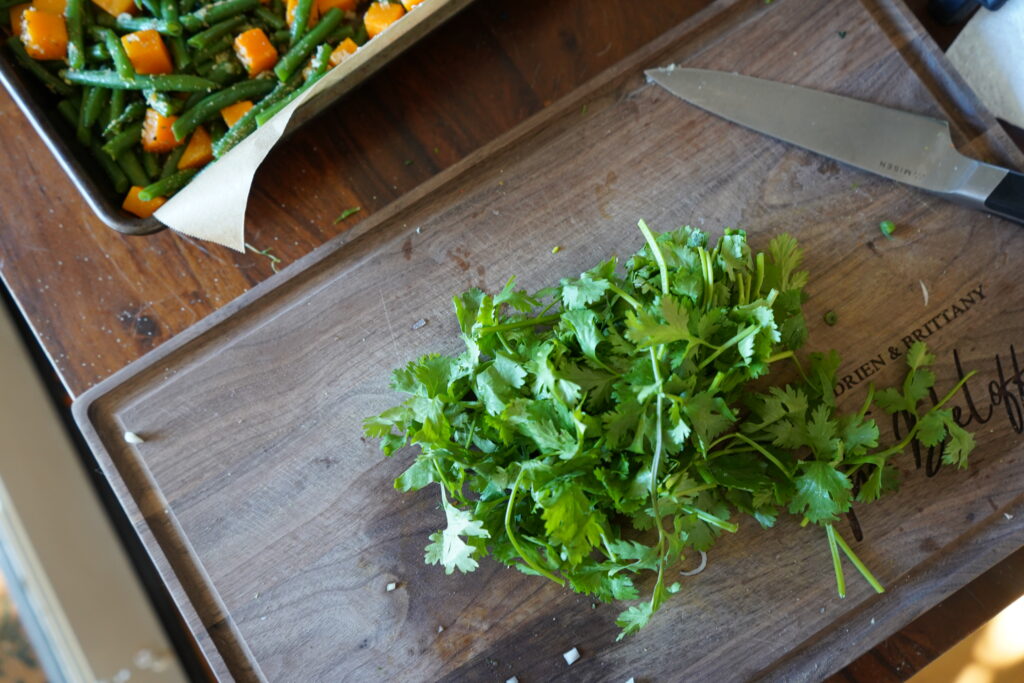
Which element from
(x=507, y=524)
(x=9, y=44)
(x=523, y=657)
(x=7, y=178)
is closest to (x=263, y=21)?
(x=9, y=44)

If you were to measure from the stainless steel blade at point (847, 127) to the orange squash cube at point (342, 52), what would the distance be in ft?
1.94

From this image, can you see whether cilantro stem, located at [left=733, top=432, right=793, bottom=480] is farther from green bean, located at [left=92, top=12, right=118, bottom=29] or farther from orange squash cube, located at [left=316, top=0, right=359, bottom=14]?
green bean, located at [left=92, top=12, right=118, bottom=29]

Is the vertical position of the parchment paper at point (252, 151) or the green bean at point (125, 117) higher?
the green bean at point (125, 117)

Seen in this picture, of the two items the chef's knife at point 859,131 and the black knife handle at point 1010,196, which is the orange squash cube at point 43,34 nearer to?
the chef's knife at point 859,131

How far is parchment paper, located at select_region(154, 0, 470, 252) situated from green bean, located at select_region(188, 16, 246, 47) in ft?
0.88

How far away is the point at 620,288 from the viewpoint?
4.40 ft

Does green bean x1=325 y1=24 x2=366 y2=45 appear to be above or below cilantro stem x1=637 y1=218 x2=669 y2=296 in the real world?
above

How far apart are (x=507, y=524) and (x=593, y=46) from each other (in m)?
0.94

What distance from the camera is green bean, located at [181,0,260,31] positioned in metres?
1.60

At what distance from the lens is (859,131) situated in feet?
4.79

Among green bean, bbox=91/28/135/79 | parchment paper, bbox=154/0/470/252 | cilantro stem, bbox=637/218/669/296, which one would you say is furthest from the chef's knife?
green bean, bbox=91/28/135/79

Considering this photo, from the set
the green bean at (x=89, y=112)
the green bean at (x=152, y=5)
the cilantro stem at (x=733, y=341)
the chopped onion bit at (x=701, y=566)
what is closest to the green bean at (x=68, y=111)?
the green bean at (x=89, y=112)

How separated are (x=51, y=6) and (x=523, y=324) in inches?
45.4

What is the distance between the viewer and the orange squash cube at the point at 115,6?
1.63m
